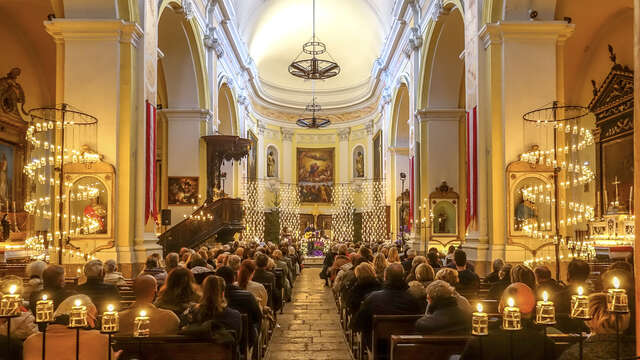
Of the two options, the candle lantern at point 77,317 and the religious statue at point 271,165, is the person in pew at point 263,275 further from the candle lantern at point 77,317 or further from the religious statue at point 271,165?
the religious statue at point 271,165

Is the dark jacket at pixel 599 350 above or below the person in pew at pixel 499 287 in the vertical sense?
above

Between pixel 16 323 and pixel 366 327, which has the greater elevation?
pixel 16 323

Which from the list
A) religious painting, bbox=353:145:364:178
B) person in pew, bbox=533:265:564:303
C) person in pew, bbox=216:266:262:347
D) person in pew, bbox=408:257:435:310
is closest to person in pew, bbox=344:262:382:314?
person in pew, bbox=408:257:435:310

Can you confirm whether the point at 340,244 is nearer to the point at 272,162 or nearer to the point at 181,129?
the point at 181,129

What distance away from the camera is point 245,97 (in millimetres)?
24453

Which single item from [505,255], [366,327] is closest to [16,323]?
[366,327]

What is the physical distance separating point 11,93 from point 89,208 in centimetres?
725

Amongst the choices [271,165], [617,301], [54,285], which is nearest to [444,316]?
[617,301]

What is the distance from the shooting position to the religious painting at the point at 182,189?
16234 millimetres

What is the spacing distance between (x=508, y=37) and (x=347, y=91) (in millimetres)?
22018

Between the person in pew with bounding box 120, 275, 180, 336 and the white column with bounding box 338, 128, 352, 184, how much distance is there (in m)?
26.8

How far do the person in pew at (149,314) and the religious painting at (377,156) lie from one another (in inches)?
892

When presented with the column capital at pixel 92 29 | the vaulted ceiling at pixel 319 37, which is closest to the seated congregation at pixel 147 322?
the column capital at pixel 92 29

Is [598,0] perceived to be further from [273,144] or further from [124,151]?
[273,144]
